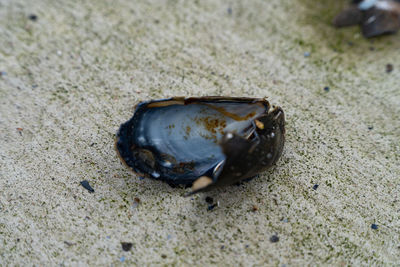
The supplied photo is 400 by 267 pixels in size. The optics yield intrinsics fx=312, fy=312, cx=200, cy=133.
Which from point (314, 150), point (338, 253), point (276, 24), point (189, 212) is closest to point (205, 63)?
point (276, 24)

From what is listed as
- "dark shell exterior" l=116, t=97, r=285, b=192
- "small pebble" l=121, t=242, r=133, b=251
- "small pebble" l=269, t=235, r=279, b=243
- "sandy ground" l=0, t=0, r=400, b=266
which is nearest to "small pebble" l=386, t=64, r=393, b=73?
"sandy ground" l=0, t=0, r=400, b=266

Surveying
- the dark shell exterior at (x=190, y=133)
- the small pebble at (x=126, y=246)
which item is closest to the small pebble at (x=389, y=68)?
the dark shell exterior at (x=190, y=133)

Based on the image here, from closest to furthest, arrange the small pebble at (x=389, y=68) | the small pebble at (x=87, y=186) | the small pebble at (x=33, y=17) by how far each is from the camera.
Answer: the small pebble at (x=87, y=186) < the small pebble at (x=389, y=68) < the small pebble at (x=33, y=17)

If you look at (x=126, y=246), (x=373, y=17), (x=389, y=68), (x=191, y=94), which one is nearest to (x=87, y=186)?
(x=126, y=246)

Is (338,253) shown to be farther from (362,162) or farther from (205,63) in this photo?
(205,63)

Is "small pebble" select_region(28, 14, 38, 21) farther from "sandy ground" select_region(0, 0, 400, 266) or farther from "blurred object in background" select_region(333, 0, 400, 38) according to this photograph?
"blurred object in background" select_region(333, 0, 400, 38)

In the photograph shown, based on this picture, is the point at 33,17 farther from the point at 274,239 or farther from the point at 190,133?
the point at 274,239

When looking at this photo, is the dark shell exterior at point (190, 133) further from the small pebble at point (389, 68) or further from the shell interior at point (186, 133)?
the small pebble at point (389, 68)
